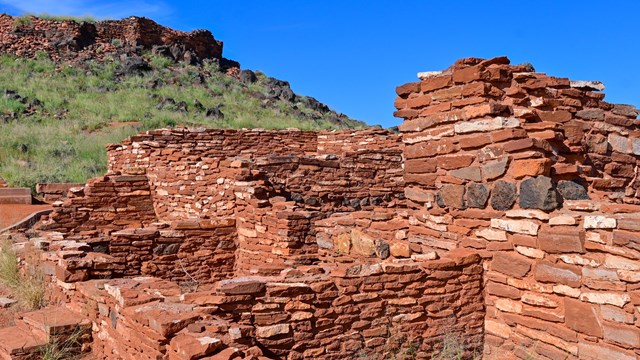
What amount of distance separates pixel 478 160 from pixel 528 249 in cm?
90

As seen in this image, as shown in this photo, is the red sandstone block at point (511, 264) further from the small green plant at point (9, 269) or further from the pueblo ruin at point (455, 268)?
the small green plant at point (9, 269)

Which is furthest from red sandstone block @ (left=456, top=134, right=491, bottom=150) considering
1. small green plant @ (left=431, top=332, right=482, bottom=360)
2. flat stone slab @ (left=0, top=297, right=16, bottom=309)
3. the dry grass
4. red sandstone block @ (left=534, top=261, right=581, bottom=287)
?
flat stone slab @ (left=0, top=297, right=16, bottom=309)

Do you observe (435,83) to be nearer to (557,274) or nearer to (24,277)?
(557,274)

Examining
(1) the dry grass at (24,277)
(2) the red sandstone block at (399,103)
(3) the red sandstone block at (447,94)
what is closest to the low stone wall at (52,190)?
(1) the dry grass at (24,277)

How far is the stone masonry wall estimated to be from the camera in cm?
382

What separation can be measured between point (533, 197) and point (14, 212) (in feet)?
37.7

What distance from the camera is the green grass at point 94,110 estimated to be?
653 inches

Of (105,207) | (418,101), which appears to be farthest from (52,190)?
(418,101)

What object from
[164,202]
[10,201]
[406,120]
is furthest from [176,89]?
[406,120]

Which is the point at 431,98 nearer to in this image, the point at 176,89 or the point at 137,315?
the point at 137,315

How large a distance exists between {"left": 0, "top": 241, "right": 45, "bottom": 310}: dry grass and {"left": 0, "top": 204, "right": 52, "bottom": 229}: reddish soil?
389cm

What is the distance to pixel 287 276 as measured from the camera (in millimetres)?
4500

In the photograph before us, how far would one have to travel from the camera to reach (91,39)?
3150cm

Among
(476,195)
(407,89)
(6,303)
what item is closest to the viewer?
(476,195)
